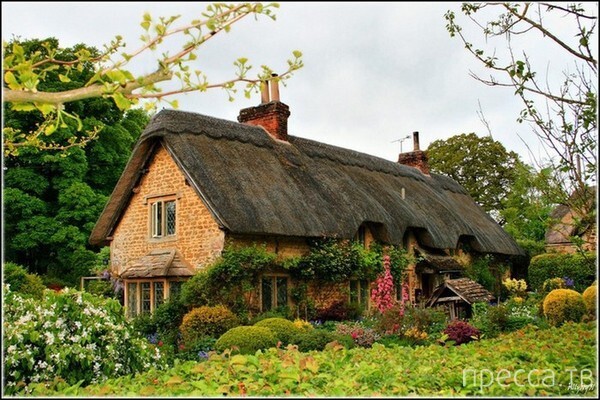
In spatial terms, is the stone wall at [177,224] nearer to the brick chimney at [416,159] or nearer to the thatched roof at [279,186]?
the thatched roof at [279,186]

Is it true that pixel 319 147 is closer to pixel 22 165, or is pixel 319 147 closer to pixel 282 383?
pixel 22 165

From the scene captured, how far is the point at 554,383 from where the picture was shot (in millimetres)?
5746

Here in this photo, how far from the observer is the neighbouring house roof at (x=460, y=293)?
1844 centimetres

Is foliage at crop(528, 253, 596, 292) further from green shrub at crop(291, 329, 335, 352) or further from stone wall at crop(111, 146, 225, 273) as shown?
green shrub at crop(291, 329, 335, 352)

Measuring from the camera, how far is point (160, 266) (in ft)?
56.6

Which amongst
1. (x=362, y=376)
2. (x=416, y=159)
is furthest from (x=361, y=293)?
(x=362, y=376)

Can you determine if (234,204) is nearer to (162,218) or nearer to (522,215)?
(162,218)

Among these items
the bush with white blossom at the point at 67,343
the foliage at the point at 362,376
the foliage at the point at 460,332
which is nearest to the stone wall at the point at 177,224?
the foliage at the point at 460,332

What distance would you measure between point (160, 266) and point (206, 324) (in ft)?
9.71

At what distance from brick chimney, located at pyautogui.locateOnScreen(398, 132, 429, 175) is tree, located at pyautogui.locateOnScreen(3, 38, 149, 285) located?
1464 cm

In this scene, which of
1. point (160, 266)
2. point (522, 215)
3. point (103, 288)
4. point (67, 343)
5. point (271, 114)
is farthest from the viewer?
point (522, 215)

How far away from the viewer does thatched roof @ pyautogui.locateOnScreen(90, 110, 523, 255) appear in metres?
17.1

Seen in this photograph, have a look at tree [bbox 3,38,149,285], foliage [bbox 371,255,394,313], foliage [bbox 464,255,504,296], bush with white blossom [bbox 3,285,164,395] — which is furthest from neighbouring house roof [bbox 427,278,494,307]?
tree [bbox 3,38,149,285]

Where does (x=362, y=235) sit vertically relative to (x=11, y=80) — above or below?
below
